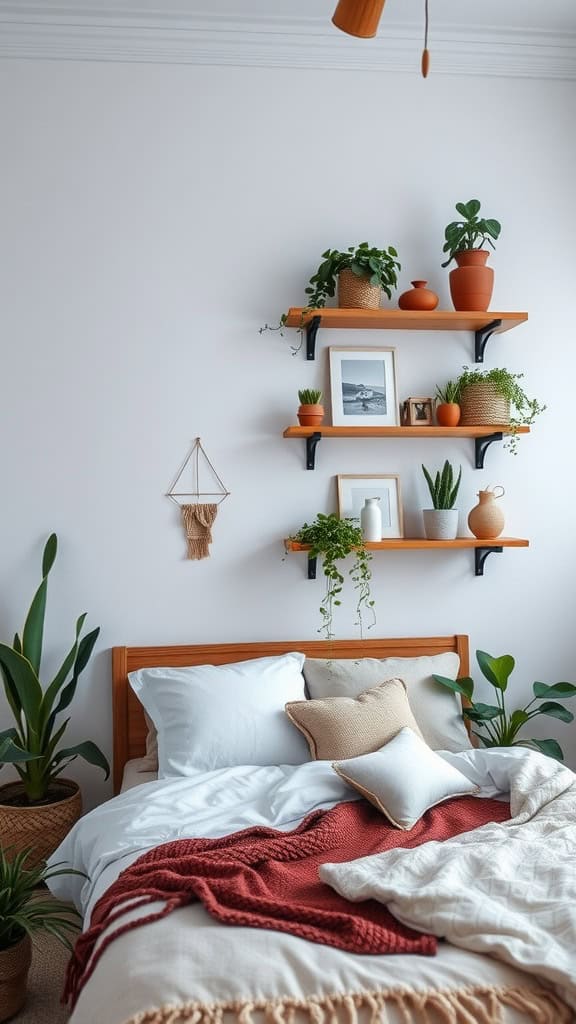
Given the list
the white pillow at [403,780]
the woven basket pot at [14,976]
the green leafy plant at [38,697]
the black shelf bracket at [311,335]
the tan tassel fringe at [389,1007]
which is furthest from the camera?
the black shelf bracket at [311,335]

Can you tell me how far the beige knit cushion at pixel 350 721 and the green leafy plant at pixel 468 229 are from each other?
1.61m

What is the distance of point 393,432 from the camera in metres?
3.20

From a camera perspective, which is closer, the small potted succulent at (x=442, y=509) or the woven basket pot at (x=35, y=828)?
the woven basket pot at (x=35, y=828)

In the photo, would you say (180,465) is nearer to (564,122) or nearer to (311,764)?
(311,764)

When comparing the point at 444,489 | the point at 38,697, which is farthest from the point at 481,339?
the point at 38,697

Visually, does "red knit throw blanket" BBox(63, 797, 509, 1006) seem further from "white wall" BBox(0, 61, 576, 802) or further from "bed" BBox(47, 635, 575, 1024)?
"white wall" BBox(0, 61, 576, 802)

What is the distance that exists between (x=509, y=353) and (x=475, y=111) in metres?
0.95

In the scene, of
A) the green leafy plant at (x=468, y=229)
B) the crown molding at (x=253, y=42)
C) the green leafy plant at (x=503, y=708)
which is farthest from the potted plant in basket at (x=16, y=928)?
the crown molding at (x=253, y=42)

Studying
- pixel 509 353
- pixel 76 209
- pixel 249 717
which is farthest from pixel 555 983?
pixel 76 209

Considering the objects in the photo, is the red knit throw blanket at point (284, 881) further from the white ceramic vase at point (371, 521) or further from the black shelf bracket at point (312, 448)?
the black shelf bracket at point (312, 448)

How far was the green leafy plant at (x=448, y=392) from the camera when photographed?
10.8 ft

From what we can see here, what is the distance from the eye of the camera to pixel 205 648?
10.5 ft

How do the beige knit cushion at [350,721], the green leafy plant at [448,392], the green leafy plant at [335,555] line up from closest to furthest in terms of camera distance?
1. the beige knit cushion at [350,721]
2. the green leafy plant at [335,555]
3. the green leafy plant at [448,392]

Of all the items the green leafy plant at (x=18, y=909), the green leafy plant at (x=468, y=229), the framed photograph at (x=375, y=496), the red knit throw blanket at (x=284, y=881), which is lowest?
the green leafy plant at (x=18, y=909)
